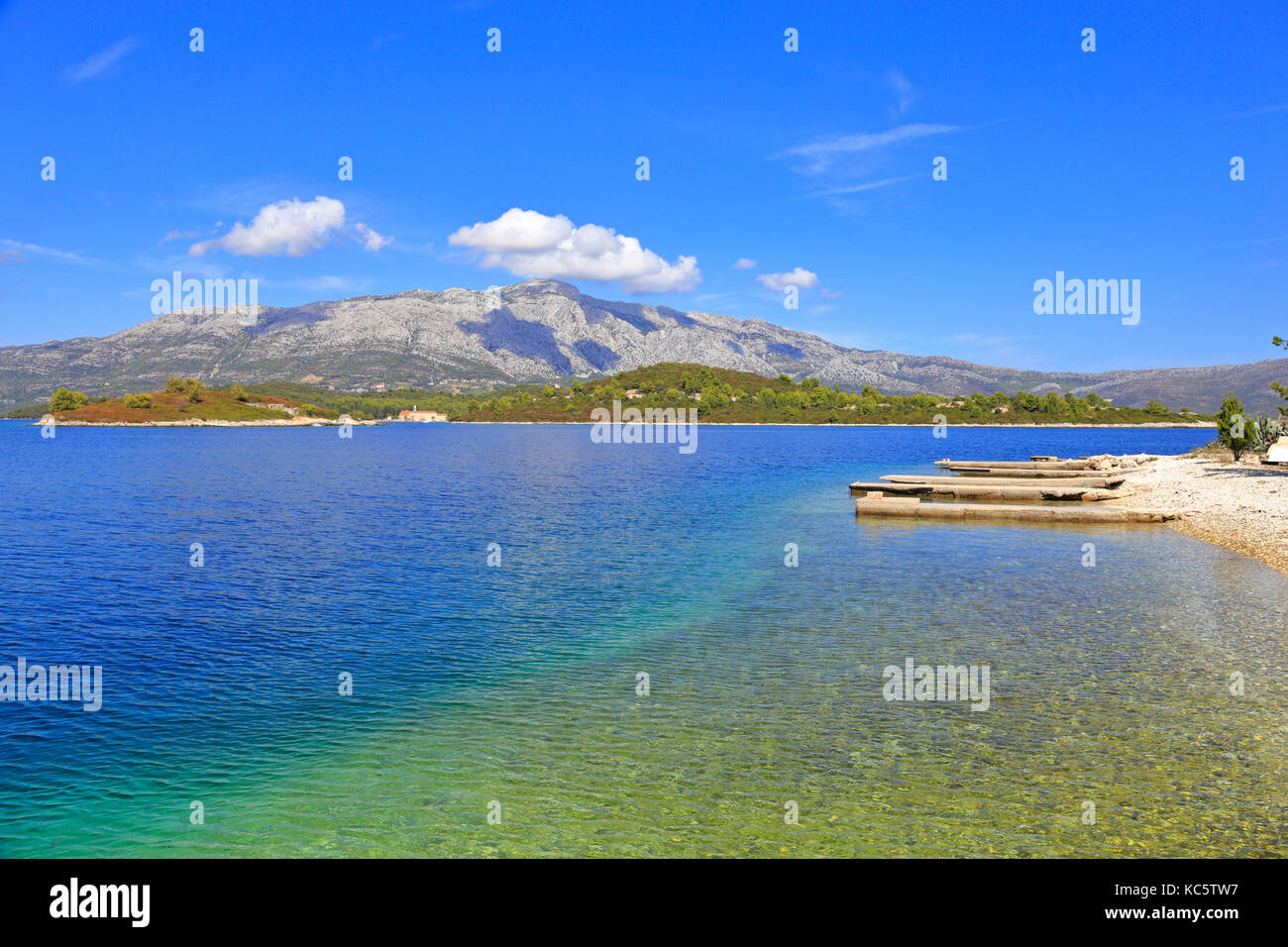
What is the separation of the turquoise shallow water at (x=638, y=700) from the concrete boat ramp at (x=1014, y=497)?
19.0ft

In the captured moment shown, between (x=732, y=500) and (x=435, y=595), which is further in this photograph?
(x=732, y=500)

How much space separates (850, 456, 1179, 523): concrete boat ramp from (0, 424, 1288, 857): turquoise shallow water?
578 cm

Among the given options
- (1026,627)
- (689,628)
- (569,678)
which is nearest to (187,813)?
(569,678)

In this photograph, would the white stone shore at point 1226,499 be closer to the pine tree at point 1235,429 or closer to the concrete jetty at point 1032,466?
the pine tree at point 1235,429

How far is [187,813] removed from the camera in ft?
37.3

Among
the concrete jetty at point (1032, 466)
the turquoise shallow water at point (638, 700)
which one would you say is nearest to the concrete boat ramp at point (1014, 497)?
the concrete jetty at point (1032, 466)

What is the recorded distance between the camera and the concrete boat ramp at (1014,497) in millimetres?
42625

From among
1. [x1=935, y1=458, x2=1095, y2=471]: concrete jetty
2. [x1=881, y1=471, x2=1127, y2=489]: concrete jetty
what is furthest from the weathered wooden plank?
[x1=881, y1=471, x2=1127, y2=489]: concrete jetty

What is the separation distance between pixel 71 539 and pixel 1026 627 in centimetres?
4050

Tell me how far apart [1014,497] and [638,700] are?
44930 millimetres

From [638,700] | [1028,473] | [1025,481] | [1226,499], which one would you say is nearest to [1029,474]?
[1028,473]

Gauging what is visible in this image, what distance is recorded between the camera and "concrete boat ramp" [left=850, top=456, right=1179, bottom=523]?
42.6 meters
